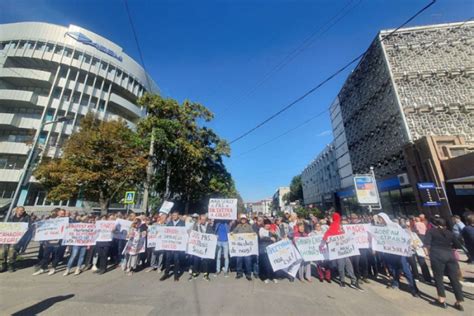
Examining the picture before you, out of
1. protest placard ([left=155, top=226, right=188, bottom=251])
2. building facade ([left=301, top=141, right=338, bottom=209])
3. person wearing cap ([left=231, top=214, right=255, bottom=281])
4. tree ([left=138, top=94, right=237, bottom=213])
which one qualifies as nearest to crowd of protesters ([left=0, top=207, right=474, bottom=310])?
person wearing cap ([left=231, top=214, right=255, bottom=281])

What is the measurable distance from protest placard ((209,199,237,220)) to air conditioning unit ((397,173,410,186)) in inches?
670

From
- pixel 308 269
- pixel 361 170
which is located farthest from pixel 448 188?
pixel 308 269

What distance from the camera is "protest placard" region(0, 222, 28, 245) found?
675 cm

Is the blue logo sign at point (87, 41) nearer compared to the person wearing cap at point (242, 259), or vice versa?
the person wearing cap at point (242, 259)

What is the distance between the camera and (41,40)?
2934cm

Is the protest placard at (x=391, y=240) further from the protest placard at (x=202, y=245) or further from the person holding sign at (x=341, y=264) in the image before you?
the protest placard at (x=202, y=245)

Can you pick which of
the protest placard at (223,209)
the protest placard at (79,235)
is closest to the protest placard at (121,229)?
the protest placard at (79,235)

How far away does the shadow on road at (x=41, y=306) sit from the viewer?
156 inches

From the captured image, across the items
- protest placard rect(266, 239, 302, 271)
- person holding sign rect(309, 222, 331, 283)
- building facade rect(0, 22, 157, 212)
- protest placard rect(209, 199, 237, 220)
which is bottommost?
person holding sign rect(309, 222, 331, 283)

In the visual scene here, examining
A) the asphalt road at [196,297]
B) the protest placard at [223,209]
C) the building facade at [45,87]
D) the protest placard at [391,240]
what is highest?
the building facade at [45,87]

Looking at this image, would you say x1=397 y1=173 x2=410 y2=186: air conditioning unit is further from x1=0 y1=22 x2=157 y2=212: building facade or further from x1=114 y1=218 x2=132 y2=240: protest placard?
x1=0 y1=22 x2=157 y2=212: building facade

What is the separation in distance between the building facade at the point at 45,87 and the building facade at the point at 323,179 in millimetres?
33846

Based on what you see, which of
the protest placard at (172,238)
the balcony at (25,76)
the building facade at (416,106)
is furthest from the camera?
the balcony at (25,76)

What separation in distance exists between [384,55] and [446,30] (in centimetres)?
607
